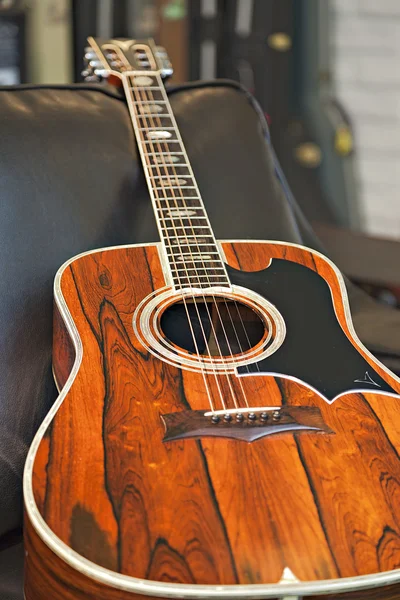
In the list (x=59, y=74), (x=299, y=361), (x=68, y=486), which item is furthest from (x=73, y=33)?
(x=68, y=486)

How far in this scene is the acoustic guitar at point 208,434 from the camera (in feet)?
2.10

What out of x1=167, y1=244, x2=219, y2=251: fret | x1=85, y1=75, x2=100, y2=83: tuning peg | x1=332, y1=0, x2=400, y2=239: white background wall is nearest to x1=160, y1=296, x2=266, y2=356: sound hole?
x1=167, y1=244, x2=219, y2=251: fret

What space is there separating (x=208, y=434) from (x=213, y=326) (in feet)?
0.77

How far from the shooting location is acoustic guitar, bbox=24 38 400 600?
0.64m

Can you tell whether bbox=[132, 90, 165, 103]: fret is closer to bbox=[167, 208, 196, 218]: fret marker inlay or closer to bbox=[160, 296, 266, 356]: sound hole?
bbox=[167, 208, 196, 218]: fret marker inlay

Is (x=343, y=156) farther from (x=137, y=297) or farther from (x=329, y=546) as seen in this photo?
(x=329, y=546)

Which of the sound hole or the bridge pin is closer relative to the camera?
the bridge pin

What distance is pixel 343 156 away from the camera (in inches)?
104

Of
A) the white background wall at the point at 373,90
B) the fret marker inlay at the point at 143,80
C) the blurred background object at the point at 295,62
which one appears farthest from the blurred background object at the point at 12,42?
the fret marker inlay at the point at 143,80

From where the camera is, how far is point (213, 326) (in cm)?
98

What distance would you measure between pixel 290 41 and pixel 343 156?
44cm

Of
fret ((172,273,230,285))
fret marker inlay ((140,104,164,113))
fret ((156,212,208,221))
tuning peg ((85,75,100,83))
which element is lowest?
fret ((172,273,230,285))

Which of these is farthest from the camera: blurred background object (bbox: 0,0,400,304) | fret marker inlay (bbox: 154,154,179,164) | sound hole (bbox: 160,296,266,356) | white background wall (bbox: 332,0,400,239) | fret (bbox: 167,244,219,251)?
white background wall (bbox: 332,0,400,239)

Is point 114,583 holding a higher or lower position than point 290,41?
lower
